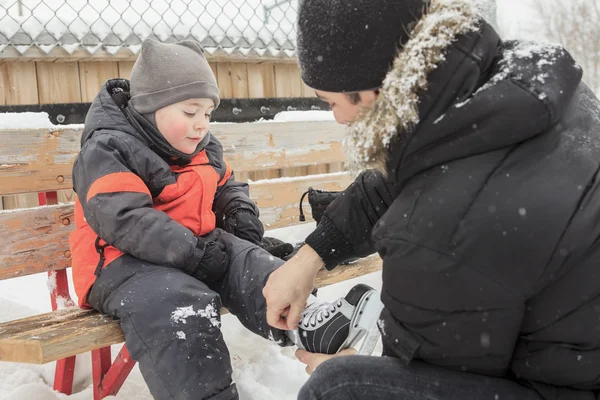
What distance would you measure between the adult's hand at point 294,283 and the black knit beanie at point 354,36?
1.90 feet

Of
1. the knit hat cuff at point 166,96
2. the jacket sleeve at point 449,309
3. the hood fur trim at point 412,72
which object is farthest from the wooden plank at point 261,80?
the jacket sleeve at point 449,309

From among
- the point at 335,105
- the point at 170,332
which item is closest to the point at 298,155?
the point at 170,332

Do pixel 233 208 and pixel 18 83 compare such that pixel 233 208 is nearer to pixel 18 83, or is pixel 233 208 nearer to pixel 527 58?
pixel 527 58

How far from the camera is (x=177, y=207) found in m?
2.55

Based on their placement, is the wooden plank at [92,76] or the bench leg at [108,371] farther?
the wooden plank at [92,76]

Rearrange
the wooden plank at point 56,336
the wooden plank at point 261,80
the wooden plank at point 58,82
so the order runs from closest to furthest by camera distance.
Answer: the wooden plank at point 56,336 → the wooden plank at point 58,82 → the wooden plank at point 261,80

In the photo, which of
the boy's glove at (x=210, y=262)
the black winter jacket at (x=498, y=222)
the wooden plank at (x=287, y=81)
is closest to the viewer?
the black winter jacket at (x=498, y=222)

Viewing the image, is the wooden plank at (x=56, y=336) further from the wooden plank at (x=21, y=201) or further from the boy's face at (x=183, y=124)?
the wooden plank at (x=21, y=201)

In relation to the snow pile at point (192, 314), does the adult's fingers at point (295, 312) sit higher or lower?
higher

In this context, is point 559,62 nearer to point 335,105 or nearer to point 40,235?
point 335,105

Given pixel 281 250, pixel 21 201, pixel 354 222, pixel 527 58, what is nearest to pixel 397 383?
pixel 354 222

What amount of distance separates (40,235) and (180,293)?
3.34 feet

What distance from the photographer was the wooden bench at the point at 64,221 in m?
2.00

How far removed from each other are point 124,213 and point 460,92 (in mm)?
1407
